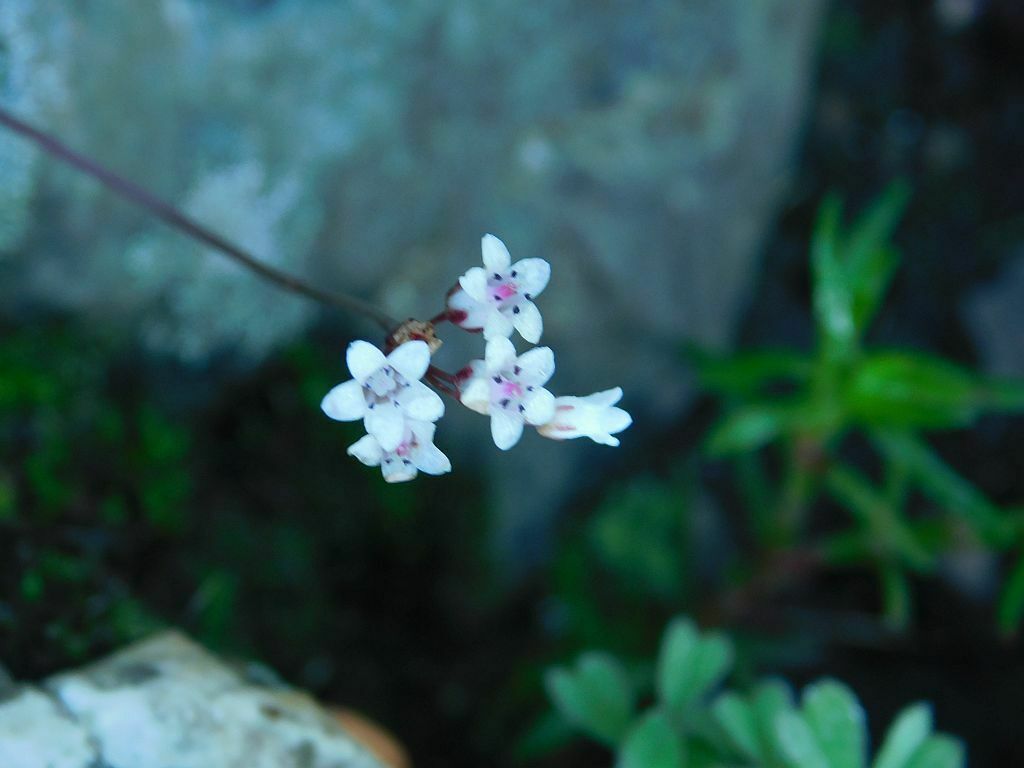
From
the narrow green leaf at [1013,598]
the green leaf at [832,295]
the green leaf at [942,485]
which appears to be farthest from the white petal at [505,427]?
the narrow green leaf at [1013,598]

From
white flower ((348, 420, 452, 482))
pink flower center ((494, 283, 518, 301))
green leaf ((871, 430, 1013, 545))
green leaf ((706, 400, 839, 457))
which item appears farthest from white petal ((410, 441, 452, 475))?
green leaf ((871, 430, 1013, 545))

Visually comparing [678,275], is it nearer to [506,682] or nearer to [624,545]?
[624,545]

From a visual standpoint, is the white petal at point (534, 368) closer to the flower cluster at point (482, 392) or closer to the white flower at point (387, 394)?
the flower cluster at point (482, 392)

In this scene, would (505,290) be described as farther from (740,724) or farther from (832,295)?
(832,295)

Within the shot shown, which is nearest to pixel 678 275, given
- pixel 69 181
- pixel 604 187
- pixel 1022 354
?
pixel 604 187

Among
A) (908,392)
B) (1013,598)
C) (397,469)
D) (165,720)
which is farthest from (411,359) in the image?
(1013,598)

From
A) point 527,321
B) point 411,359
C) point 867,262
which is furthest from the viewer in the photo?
point 867,262

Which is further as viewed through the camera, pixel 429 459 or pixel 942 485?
pixel 942 485

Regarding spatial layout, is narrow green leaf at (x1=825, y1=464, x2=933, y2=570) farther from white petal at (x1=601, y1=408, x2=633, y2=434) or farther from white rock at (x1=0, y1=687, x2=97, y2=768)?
white rock at (x1=0, y1=687, x2=97, y2=768)
